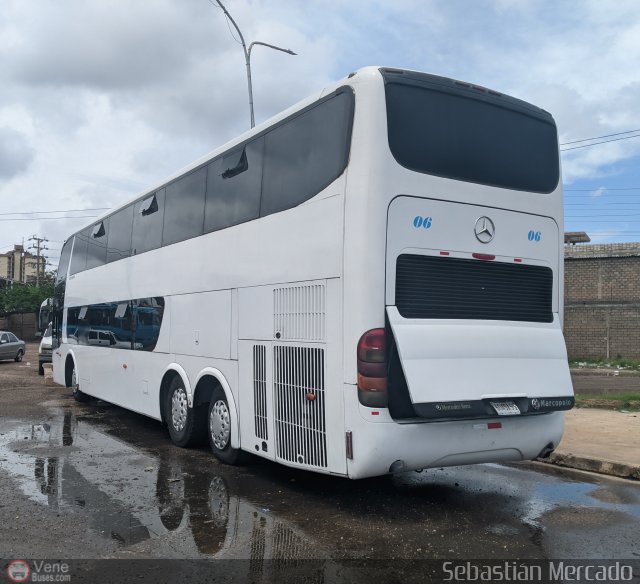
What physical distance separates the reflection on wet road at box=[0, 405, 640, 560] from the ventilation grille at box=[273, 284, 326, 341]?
1704 millimetres

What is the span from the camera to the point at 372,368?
566cm

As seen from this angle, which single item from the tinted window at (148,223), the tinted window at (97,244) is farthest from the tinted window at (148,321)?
the tinted window at (97,244)

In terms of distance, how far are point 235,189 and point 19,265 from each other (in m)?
83.3

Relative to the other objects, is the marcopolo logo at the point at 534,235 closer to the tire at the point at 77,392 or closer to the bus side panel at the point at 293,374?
the bus side panel at the point at 293,374

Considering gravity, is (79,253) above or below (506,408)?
above

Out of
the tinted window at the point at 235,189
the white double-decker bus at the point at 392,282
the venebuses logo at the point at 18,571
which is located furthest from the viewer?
the tinted window at the point at 235,189

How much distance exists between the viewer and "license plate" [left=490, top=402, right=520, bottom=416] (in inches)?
239

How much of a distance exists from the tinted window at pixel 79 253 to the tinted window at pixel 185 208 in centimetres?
495

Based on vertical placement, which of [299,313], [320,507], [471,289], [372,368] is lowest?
[320,507]

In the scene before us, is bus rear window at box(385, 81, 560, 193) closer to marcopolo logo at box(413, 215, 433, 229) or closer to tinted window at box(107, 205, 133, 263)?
marcopolo logo at box(413, 215, 433, 229)

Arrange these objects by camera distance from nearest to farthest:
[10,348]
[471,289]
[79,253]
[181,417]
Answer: [471,289] → [181,417] → [79,253] → [10,348]

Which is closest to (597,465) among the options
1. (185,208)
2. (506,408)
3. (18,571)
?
(506,408)

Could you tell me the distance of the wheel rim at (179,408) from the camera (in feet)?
30.2

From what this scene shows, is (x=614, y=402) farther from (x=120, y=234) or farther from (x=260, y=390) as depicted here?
(x=120, y=234)
